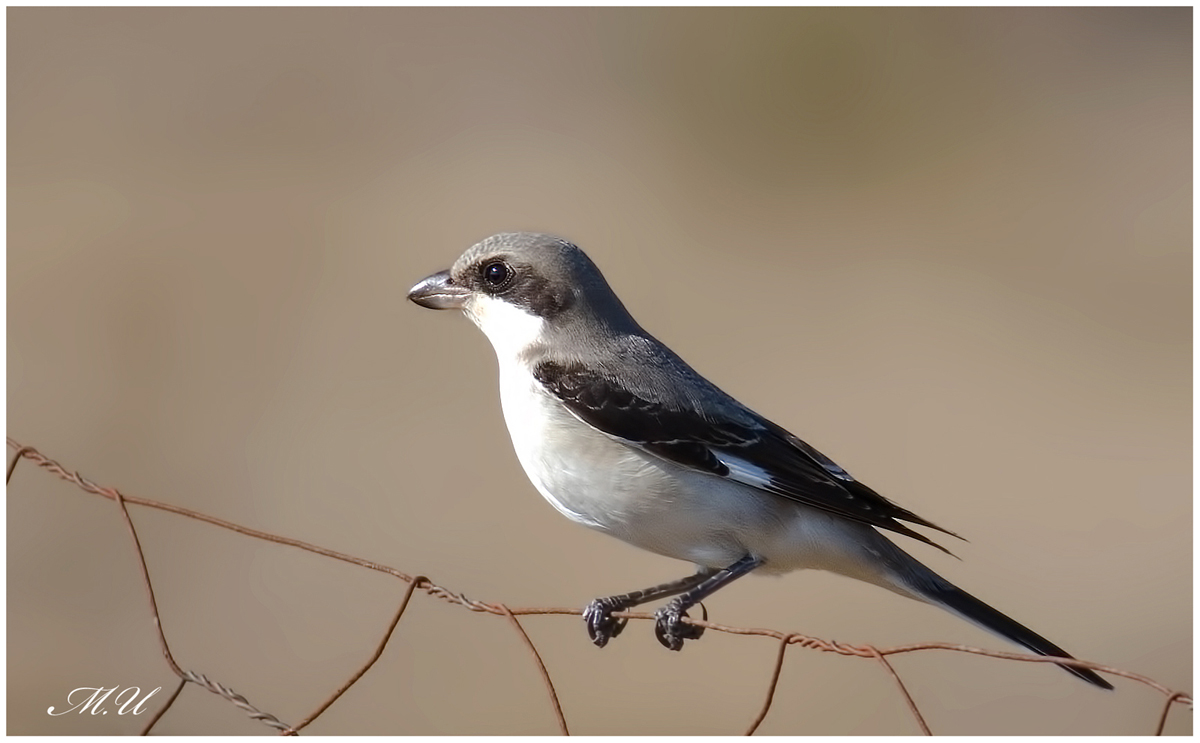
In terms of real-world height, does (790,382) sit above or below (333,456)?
above

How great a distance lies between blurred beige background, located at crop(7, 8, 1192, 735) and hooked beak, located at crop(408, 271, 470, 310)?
157cm

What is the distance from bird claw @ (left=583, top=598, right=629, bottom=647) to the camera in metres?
3.48

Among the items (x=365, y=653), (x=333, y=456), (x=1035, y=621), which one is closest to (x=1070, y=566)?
(x=1035, y=621)

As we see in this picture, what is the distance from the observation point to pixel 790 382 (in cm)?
1046

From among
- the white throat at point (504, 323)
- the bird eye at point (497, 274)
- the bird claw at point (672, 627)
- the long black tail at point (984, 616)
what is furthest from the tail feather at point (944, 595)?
the bird eye at point (497, 274)

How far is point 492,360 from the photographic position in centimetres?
1198

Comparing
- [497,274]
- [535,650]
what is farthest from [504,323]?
[535,650]

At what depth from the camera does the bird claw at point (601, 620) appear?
3.48 m

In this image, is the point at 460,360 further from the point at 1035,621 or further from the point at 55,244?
the point at 1035,621

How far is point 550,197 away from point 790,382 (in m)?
3.59

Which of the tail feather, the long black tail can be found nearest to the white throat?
the tail feather

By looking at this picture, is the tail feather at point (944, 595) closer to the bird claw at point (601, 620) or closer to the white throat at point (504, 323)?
the bird claw at point (601, 620)

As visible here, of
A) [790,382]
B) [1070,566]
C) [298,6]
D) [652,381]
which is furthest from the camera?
[298,6]

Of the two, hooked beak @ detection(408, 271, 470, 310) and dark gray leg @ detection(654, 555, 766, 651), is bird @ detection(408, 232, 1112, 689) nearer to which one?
dark gray leg @ detection(654, 555, 766, 651)
